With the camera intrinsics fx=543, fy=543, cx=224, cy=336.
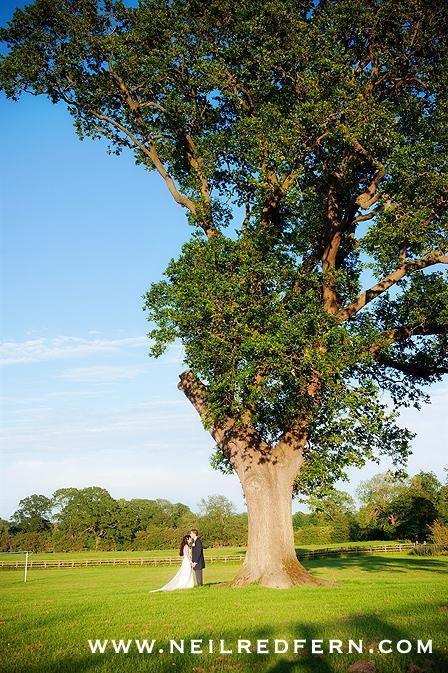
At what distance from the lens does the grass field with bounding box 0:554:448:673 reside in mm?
6723

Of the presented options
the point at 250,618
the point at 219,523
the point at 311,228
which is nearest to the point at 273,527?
the point at 250,618

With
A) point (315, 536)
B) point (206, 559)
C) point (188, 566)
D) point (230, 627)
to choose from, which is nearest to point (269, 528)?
point (188, 566)

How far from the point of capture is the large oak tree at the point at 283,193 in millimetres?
16734

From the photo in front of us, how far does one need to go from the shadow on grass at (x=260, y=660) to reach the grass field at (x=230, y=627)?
0.01 m

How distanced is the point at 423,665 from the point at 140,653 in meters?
3.72

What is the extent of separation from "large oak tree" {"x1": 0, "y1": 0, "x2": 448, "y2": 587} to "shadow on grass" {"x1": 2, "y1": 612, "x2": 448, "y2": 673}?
8369 mm

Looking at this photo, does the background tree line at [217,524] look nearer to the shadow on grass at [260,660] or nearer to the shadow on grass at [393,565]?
the shadow on grass at [393,565]

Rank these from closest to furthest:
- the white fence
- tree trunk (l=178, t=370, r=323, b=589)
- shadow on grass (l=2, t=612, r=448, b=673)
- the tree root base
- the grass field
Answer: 1. shadow on grass (l=2, t=612, r=448, b=673)
2. the grass field
3. the tree root base
4. tree trunk (l=178, t=370, r=323, b=589)
5. the white fence

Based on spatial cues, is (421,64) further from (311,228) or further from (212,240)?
(212,240)

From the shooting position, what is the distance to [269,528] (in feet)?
56.4

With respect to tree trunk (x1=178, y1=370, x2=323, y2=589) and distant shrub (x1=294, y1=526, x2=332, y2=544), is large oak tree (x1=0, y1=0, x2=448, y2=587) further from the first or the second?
distant shrub (x1=294, y1=526, x2=332, y2=544)

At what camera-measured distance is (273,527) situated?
17234 millimetres

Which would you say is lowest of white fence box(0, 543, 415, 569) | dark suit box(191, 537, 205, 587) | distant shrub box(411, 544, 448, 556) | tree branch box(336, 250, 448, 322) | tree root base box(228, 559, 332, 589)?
white fence box(0, 543, 415, 569)

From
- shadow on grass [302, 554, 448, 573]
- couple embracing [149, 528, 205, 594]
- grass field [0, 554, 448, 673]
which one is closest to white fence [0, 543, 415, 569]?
shadow on grass [302, 554, 448, 573]
